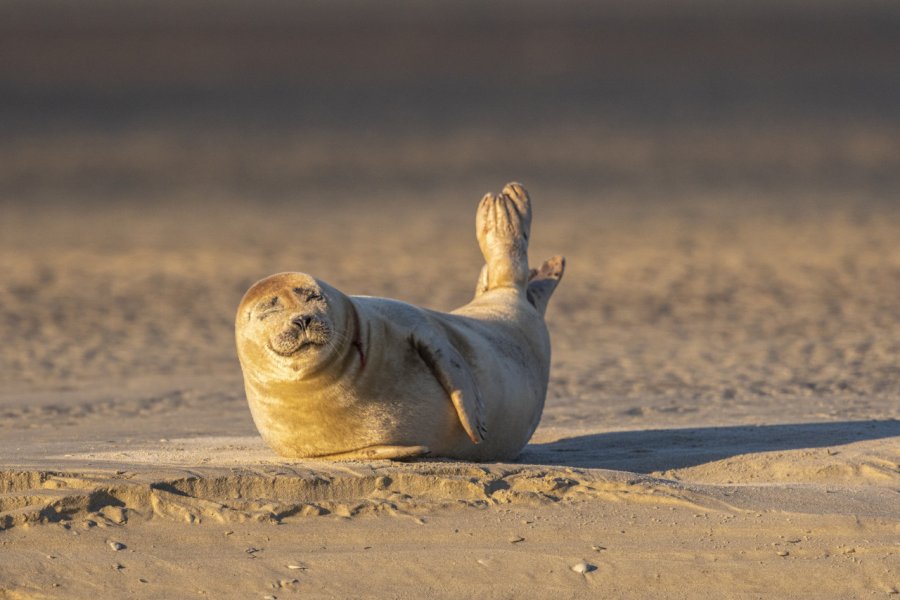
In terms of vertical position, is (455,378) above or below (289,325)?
below

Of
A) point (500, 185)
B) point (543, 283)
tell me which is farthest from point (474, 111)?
point (543, 283)

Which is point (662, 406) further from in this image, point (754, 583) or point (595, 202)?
point (595, 202)

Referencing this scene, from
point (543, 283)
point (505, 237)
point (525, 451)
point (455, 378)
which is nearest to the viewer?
point (455, 378)

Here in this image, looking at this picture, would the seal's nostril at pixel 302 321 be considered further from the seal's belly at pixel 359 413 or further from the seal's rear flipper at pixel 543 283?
the seal's rear flipper at pixel 543 283


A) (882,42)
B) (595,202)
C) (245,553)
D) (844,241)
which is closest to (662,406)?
(245,553)

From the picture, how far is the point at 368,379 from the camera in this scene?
5.79 meters

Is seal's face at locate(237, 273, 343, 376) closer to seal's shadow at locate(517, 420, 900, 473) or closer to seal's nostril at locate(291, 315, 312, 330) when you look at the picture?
seal's nostril at locate(291, 315, 312, 330)

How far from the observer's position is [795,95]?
33312 mm

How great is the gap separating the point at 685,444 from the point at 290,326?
89.2 inches

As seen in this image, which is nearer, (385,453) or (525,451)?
(385,453)

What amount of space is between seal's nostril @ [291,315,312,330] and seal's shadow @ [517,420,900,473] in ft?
4.63

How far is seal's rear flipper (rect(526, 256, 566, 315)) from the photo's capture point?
307 inches

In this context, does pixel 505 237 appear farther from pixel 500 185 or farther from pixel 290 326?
pixel 500 185

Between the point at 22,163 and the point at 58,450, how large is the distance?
69.1 ft
